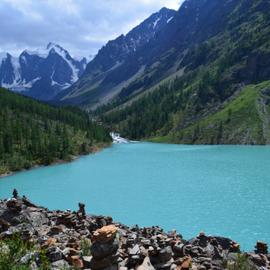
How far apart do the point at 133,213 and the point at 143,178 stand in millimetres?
45037

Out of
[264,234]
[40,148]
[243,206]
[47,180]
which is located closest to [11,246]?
[264,234]

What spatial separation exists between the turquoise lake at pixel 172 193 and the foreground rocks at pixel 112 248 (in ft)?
57.2

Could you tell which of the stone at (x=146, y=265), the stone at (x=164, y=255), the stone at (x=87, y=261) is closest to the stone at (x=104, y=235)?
the stone at (x=87, y=261)

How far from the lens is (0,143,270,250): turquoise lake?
65.9 metres

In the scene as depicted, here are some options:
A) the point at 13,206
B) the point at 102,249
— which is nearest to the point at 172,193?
the point at 13,206

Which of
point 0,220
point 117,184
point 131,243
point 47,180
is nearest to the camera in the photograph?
point 131,243

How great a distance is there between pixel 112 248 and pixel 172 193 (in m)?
68.7

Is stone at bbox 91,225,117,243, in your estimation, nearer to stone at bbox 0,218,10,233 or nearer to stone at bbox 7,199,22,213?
stone at bbox 0,218,10,233

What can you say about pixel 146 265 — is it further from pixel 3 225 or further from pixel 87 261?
pixel 3 225

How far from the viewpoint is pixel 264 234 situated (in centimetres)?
5806

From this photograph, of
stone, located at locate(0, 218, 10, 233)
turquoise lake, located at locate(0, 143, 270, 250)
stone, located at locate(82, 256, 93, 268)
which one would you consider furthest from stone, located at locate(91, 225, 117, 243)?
turquoise lake, located at locate(0, 143, 270, 250)

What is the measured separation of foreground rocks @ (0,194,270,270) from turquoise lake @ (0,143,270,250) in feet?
57.2

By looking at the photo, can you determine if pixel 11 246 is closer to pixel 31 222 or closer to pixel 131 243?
pixel 131 243

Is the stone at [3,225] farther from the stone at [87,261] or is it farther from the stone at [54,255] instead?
the stone at [87,261]
